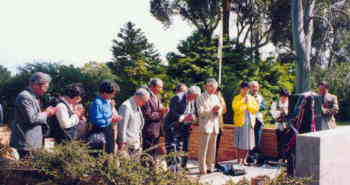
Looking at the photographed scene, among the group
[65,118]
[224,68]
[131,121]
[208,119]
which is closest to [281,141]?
[208,119]

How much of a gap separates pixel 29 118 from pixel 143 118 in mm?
1713

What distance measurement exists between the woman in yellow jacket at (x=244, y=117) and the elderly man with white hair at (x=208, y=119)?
65 centimetres

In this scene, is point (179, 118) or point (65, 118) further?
point (179, 118)

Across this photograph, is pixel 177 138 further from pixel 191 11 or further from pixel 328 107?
pixel 191 11

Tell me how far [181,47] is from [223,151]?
624cm

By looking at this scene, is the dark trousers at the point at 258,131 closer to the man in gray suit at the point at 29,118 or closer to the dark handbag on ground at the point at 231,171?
the dark handbag on ground at the point at 231,171

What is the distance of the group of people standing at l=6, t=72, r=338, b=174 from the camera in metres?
4.66

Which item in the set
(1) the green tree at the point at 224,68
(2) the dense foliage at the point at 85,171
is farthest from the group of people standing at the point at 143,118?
(1) the green tree at the point at 224,68

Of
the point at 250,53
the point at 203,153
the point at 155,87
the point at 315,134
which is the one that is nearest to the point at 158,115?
the point at 155,87

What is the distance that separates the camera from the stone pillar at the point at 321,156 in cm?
473

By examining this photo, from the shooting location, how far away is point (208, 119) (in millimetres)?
7191

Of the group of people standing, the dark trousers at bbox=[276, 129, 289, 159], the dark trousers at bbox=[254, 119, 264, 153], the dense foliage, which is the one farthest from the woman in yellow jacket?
the dense foliage

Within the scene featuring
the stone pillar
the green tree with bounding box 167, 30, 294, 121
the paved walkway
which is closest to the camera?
the stone pillar

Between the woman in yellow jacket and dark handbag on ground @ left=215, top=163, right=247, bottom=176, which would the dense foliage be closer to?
dark handbag on ground @ left=215, top=163, right=247, bottom=176
